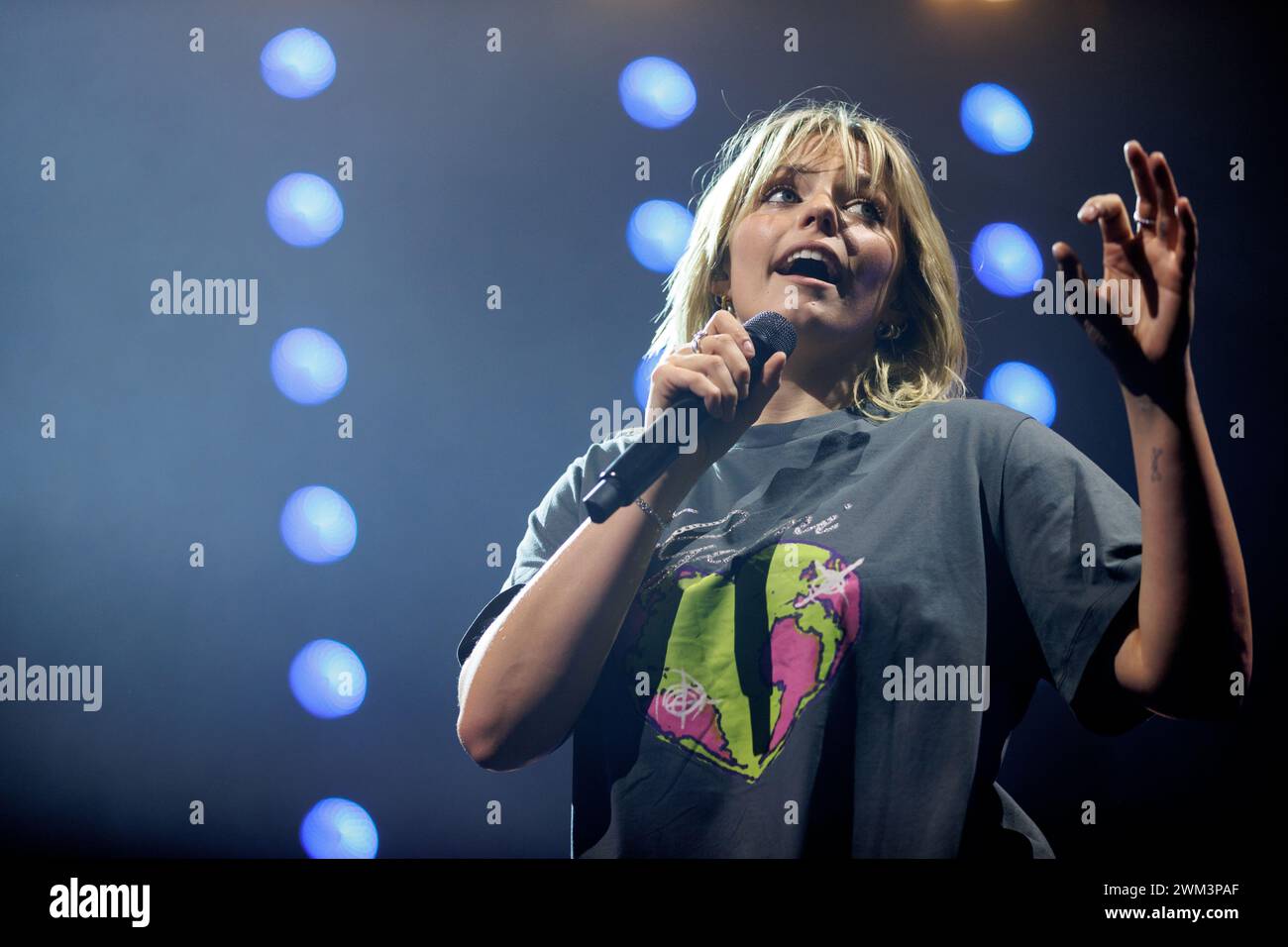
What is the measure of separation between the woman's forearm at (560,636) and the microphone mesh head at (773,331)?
0.56ft

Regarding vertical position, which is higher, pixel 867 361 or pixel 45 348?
pixel 45 348

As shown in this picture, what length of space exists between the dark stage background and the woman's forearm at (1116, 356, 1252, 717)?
0.64 m

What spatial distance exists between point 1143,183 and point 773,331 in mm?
417

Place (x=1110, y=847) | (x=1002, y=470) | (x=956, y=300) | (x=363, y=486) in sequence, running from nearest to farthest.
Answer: (x=1002, y=470) < (x=956, y=300) < (x=1110, y=847) < (x=363, y=486)

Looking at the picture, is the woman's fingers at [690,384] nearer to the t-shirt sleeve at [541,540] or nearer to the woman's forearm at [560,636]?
the woman's forearm at [560,636]

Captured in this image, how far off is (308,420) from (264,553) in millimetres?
244

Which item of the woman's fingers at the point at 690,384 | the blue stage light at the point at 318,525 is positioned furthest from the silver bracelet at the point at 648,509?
the blue stage light at the point at 318,525

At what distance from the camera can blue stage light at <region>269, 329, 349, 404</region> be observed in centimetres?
166

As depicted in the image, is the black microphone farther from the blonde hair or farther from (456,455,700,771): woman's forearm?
the blonde hair

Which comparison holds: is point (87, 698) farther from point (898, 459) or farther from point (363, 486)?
point (898, 459)

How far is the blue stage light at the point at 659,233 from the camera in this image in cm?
163

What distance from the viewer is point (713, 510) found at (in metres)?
1.26

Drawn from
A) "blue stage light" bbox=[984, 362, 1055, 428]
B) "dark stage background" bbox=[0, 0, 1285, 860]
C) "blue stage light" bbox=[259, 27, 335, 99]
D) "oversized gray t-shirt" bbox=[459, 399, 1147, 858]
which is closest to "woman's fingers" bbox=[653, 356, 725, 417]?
"oversized gray t-shirt" bbox=[459, 399, 1147, 858]
